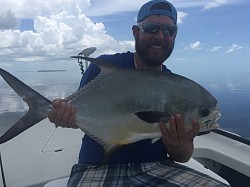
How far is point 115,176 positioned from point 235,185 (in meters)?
1.79

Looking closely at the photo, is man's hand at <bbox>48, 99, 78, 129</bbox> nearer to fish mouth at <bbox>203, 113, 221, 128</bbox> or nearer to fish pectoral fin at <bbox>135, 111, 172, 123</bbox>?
fish pectoral fin at <bbox>135, 111, 172, 123</bbox>

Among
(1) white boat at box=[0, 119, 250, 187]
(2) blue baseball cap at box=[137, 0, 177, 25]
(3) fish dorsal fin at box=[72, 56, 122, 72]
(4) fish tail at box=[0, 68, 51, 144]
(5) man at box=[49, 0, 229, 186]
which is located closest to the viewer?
(4) fish tail at box=[0, 68, 51, 144]

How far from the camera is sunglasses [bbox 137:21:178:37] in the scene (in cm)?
235

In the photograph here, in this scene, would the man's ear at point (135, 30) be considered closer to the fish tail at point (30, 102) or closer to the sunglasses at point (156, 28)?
the sunglasses at point (156, 28)

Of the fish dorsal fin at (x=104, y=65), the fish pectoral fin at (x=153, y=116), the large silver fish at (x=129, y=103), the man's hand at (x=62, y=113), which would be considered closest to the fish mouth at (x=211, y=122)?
the large silver fish at (x=129, y=103)

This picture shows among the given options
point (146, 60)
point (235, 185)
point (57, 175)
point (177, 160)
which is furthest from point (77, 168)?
point (235, 185)

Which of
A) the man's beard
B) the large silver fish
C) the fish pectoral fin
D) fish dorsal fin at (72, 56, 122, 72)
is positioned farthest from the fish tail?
the man's beard

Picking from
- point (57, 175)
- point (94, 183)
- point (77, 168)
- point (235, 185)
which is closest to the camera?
point (94, 183)

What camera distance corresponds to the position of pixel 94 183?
229 cm

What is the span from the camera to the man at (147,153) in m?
2.32

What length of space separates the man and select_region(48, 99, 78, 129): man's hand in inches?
19.0

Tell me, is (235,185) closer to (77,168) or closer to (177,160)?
(177,160)

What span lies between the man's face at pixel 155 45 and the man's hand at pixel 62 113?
0.74 m

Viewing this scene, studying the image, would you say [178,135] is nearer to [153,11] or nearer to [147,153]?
[147,153]
